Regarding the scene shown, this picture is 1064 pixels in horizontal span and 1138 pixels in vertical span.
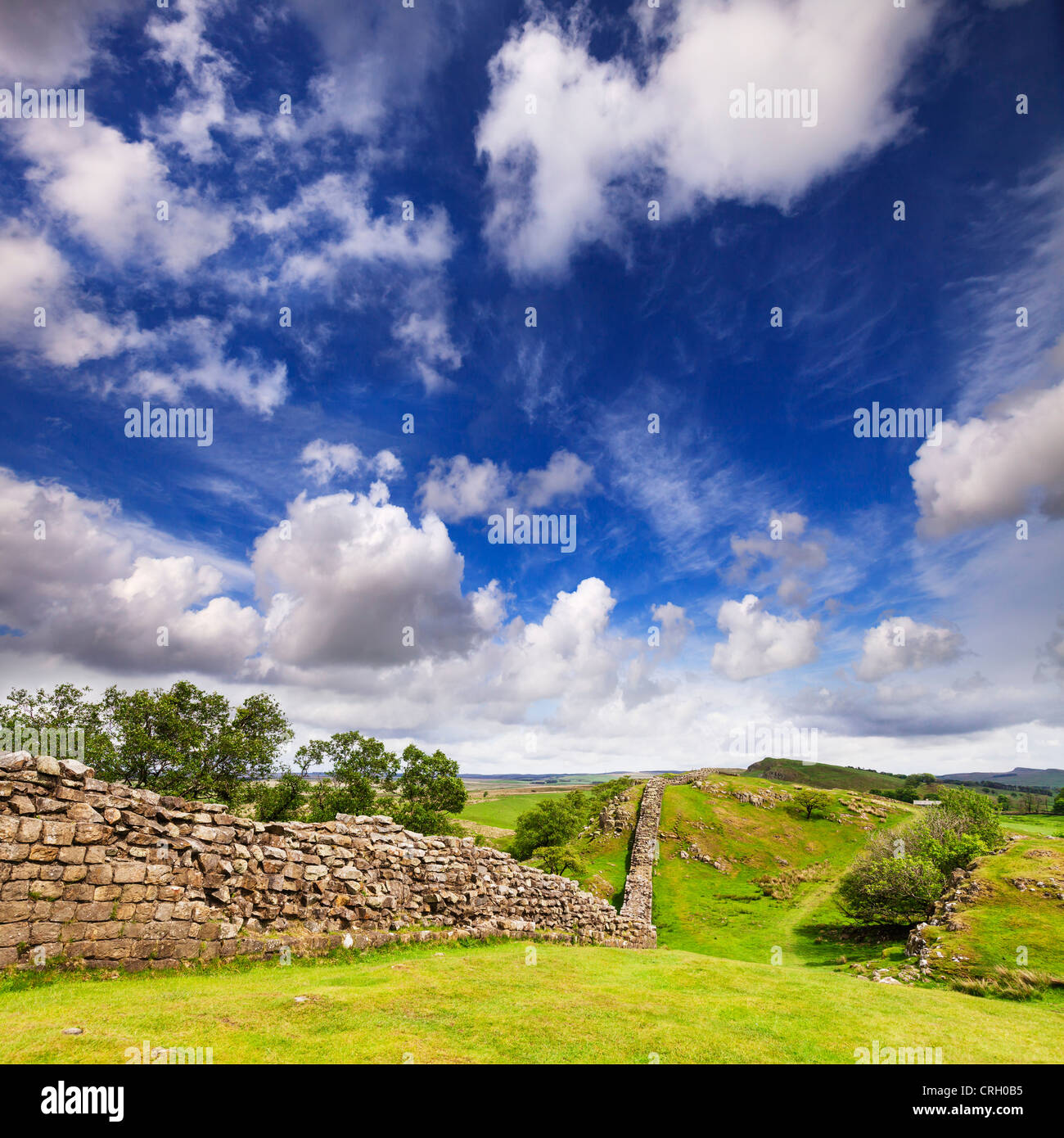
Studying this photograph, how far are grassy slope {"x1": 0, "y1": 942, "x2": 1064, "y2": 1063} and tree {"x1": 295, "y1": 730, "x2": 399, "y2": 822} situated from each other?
110 ft

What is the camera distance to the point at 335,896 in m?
15.0

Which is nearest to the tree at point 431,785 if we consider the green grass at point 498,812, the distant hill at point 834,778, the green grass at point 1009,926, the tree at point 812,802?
the green grass at point 498,812

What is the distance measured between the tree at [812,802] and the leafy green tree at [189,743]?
65833 millimetres

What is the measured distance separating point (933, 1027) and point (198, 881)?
1527 centimetres

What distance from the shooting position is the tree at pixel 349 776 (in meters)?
42.9

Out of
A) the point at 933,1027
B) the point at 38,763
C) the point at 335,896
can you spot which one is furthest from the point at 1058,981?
the point at 38,763

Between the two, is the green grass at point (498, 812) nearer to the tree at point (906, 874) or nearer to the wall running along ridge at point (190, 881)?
the tree at point (906, 874)

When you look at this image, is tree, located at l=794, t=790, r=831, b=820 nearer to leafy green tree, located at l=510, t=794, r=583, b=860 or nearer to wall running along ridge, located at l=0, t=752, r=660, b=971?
leafy green tree, located at l=510, t=794, r=583, b=860

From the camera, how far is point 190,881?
12.4 m

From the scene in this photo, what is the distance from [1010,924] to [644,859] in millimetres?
34736

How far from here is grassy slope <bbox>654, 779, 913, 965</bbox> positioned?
30781mm

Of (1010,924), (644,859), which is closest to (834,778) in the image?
(644,859)

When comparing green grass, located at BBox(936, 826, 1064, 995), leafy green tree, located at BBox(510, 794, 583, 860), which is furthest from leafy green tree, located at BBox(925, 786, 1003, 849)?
leafy green tree, located at BBox(510, 794, 583, 860)

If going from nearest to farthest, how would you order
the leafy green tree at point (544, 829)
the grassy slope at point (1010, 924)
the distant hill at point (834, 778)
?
the grassy slope at point (1010, 924) → the leafy green tree at point (544, 829) → the distant hill at point (834, 778)
